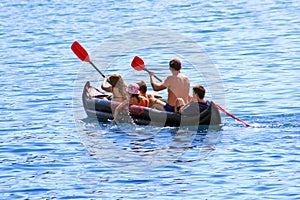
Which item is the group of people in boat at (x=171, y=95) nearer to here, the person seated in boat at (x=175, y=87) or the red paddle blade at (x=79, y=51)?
the person seated in boat at (x=175, y=87)

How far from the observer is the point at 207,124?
15.4m

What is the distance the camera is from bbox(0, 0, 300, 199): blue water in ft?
41.1

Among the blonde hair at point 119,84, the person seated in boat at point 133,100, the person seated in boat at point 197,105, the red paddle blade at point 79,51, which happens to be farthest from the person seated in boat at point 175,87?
the red paddle blade at point 79,51

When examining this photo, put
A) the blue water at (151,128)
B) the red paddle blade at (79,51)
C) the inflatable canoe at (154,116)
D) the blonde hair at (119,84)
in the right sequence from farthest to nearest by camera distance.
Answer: the red paddle blade at (79,51), the blonde hair at (119,84), the inflatable canoe at (154,116), the blue water at (151,128)

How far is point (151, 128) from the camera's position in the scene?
15.9 m

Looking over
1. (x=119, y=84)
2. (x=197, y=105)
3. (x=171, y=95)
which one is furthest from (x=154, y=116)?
(x=119, y=84)

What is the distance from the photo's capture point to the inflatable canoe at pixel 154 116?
15281 millimetres

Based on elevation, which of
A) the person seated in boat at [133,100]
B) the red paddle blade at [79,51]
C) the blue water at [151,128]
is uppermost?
the red paddle blade at [79,51]

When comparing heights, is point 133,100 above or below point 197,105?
below

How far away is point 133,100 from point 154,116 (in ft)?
2.43

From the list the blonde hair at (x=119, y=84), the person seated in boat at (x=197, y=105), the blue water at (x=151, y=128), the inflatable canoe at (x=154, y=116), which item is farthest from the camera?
the blonde hair at (x=119, y=84)

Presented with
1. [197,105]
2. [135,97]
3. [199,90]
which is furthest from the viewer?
[135,97]

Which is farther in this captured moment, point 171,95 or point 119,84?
point 119,84

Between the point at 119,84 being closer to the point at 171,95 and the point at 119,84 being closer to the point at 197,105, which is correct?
the point at 171,95
